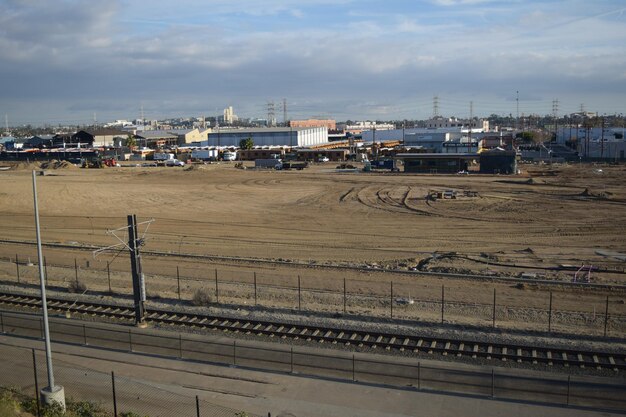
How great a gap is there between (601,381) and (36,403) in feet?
47.2

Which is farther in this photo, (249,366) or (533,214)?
(533,214)

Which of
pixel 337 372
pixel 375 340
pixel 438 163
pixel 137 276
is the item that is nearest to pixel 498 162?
pixel 438 163

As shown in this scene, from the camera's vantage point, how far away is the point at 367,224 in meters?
40.2

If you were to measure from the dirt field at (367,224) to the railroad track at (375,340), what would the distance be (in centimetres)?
272

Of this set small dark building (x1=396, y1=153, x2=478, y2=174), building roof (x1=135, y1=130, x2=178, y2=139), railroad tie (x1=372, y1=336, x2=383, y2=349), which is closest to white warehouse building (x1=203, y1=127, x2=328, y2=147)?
building roof (x1=135, y1=130, x2=178, y2=139)

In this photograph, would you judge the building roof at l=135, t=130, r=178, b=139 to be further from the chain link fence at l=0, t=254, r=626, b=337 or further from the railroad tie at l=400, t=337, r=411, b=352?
the railroad tie at l=400, t=337, r=411, b=352

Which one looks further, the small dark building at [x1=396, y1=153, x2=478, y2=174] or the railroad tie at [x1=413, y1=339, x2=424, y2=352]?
the small dark building at [x1=396, y1=153, x2=478, y2=174]

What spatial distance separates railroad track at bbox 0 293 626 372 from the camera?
57.7 ft

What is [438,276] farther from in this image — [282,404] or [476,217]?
[476,217]

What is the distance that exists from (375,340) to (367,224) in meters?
21.1

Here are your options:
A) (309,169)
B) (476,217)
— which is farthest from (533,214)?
(309,169)

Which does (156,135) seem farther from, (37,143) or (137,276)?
(137,276)

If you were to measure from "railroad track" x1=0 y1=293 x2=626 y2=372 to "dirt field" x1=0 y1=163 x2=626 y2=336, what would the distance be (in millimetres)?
2719

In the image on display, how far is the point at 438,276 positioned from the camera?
1054 inches
